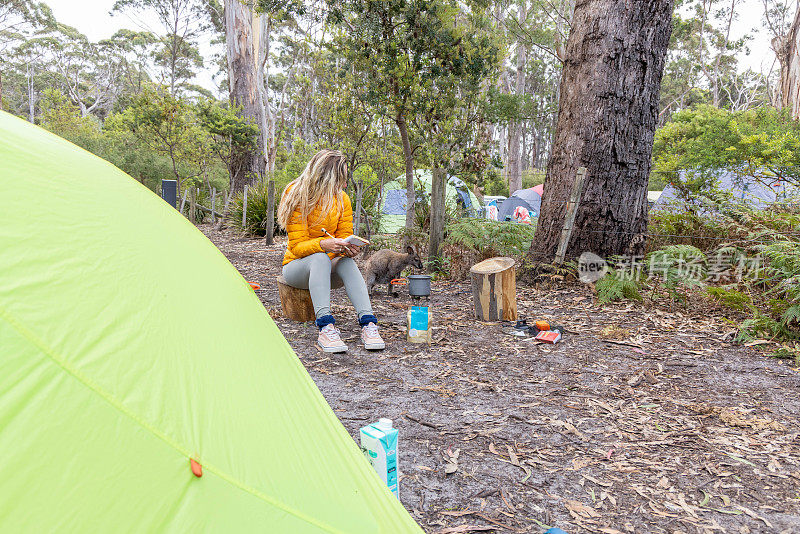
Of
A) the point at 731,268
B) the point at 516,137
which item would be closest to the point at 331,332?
the point at 731,268

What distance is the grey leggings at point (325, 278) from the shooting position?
363 cm

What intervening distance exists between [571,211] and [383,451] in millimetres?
4133

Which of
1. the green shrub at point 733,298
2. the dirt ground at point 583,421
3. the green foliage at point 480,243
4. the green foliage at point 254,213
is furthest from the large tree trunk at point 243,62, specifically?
the green shrub at point 733,298

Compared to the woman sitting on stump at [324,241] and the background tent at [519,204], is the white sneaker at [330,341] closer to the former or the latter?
the woman sitting on stump at [324,241]

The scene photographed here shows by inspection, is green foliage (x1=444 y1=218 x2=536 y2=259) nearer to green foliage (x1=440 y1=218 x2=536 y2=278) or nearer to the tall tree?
green foliage (x1=440 y1=218 x2=536 y2=278)

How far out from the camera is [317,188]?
3633 mm

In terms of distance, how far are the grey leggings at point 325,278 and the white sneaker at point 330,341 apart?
126mm

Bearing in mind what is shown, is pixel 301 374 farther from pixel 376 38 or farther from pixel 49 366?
pixel 376 38

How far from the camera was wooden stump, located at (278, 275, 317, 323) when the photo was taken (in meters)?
4.16

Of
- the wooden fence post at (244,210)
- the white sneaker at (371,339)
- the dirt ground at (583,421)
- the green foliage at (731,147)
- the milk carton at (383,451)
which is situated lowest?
the dirt ground at (583,421)

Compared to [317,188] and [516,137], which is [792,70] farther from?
[317,188]

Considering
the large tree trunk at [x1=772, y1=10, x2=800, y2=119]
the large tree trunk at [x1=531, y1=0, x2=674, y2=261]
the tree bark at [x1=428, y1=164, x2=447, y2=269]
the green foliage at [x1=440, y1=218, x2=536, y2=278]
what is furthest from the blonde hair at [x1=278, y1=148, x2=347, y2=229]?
the large tree trunk at [x1=772, y1=10, x2=800, y2=119]

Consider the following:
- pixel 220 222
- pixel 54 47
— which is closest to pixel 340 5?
pixel 220 222

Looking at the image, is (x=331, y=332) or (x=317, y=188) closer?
(x=331, y=332)
